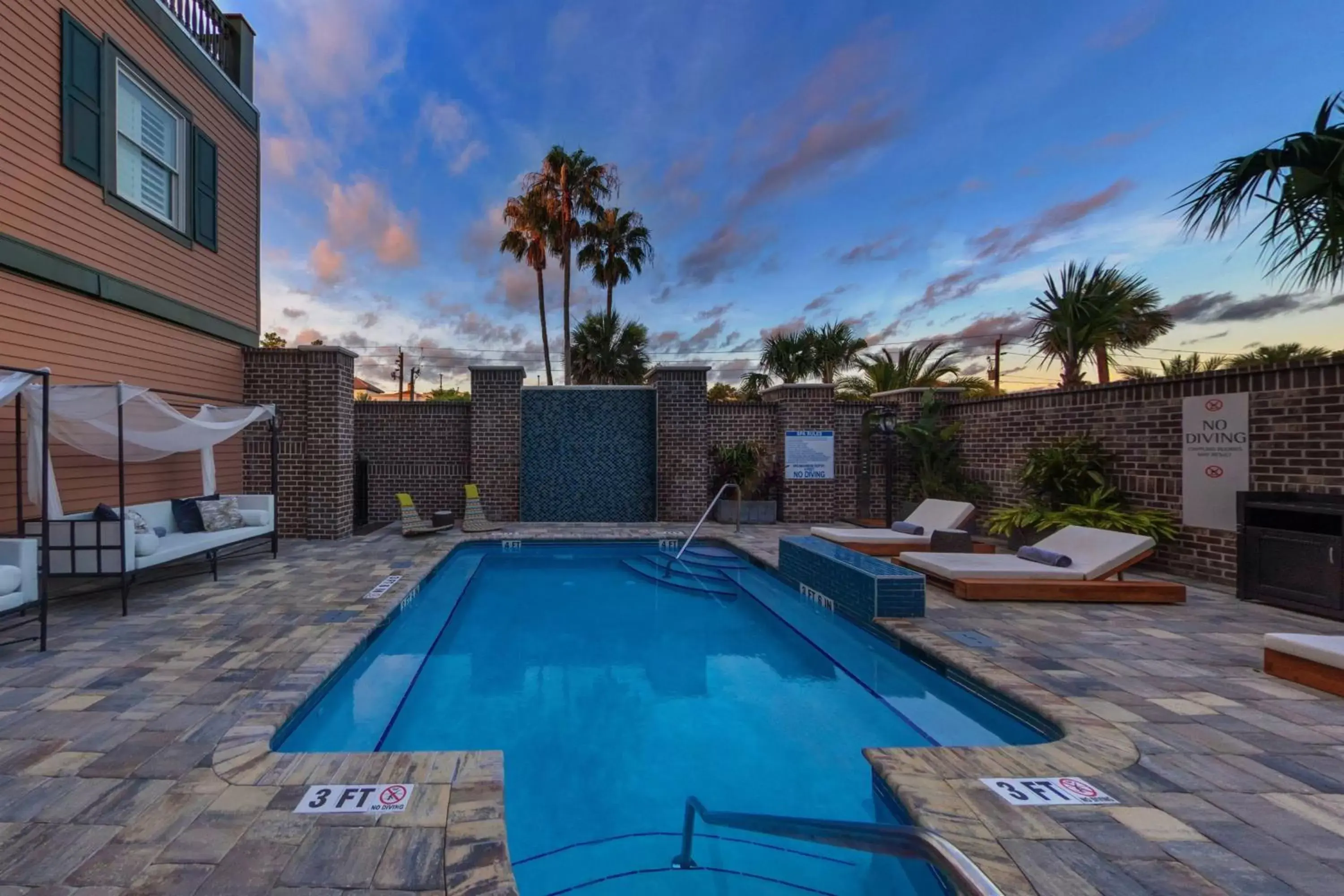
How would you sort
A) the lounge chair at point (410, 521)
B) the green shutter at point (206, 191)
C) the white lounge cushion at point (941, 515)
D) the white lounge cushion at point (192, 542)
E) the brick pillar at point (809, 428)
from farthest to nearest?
the brick pillar at point (809, 428), the lounge chair at point (410, 521), the green shutter at point (206, 191), the white lounge cushion at point (941, 515), the white lounge cushion at point (192, 542)

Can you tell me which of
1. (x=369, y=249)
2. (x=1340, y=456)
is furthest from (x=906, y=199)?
(x=369, y=249)

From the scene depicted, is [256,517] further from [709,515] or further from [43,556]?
[709,515]

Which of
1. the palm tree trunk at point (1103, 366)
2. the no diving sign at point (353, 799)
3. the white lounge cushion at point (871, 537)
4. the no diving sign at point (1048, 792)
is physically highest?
the palm tree trunk at point (1103, 366)

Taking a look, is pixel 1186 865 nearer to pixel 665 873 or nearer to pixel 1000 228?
pixel 665 873

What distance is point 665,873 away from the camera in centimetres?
234

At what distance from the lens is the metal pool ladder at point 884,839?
1038 millimetres

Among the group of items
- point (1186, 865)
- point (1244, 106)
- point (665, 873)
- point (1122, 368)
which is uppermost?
point (1244, 106)

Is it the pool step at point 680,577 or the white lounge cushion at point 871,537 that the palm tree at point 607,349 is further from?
the white lounge cushion at point 871,537

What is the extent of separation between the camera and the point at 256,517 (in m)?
7.10

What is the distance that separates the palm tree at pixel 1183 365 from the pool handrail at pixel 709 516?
7.60 metres

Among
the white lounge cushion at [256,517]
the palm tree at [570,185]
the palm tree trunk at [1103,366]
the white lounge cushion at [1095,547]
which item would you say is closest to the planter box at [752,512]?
the white lounge cushion at [1095,547]

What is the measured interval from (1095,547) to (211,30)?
13.6 m

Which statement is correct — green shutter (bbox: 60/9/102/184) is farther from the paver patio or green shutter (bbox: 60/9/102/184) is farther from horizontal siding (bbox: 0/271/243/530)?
the paver patio

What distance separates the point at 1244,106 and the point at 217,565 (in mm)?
13156
